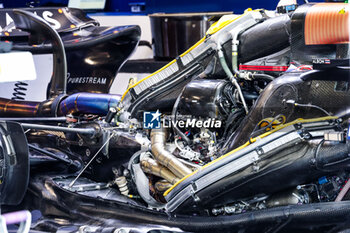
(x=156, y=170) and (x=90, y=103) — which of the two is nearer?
(x=156, y=170)

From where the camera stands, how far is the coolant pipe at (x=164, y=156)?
9.99 feet

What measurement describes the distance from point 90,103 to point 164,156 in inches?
35.9

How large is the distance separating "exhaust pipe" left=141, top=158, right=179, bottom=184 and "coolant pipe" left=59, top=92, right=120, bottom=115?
0.62m

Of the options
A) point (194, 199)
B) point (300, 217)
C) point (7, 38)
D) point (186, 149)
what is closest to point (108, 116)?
point (186, 149)

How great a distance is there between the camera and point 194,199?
2883mm

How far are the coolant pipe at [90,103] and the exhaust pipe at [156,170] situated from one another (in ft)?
2.04

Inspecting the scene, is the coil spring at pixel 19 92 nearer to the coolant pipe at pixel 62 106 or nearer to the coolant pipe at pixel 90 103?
the coolant pipe at pixel 62 106

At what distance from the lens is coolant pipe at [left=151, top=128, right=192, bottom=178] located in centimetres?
304

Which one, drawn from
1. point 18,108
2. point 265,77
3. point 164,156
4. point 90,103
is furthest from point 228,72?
point 18,108

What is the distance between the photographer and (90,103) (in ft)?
12.5

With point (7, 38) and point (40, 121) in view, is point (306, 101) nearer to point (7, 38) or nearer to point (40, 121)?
point (40, 121)

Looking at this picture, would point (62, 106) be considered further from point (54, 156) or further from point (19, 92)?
point (54, 156)

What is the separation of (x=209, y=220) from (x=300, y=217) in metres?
0.49

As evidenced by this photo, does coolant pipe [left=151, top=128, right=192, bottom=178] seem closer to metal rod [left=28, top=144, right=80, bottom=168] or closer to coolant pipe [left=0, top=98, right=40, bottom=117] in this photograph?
metal rod [left=28, top=144, right=80, bottom=168]
